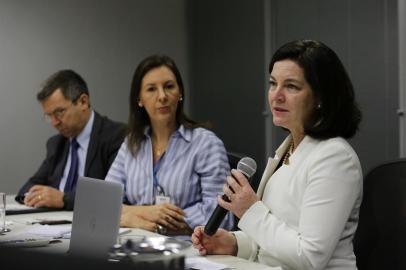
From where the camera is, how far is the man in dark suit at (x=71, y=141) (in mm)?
3525

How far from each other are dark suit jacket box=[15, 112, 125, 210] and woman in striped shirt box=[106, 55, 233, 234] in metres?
0.41

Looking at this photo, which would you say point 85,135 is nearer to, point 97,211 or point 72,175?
point 72,175

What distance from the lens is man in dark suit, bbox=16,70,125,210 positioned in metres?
3.53

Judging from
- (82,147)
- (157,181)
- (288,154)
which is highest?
(288,154)

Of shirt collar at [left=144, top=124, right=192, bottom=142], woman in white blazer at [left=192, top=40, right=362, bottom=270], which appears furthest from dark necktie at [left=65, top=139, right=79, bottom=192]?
woman in white blazer at [left=192, top=40, right=362, bottom=270]

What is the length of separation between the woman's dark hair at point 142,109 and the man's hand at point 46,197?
565 mm

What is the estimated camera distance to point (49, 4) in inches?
213

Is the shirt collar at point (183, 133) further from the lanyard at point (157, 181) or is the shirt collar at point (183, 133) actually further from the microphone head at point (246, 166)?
the microphone head at point (246, 166)

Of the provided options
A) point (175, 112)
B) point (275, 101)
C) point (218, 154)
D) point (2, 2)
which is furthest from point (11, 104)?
point (275, 101)

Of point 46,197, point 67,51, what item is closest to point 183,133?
point 46,197

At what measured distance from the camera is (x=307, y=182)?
1823 millimetres

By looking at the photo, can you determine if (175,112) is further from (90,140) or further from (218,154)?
(90,140)

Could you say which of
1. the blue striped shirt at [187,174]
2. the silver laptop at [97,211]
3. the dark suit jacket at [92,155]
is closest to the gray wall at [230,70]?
the dark suit jacket at [92,155]

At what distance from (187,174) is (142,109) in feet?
1.62
